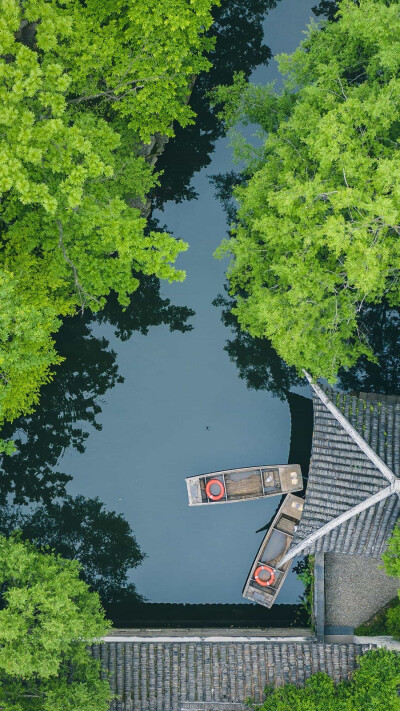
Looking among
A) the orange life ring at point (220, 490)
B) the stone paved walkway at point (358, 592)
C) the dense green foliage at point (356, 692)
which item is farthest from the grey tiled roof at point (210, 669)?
the orange life ring at point (220, 490)

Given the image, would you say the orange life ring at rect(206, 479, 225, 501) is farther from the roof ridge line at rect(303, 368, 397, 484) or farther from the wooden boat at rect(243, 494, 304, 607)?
the roof ridge line at rect(303, 368, 397, 484)

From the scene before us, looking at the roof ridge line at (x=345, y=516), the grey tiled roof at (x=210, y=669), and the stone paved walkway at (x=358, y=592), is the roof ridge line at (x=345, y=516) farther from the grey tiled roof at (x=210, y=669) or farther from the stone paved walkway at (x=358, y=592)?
the stone paved walkway at (x=358, y=592)

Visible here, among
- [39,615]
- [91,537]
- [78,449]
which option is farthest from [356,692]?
[78,449]

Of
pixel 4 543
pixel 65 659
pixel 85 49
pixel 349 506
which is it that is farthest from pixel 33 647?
pixel 85 49

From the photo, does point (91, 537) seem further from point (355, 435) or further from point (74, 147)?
point (74, 147)

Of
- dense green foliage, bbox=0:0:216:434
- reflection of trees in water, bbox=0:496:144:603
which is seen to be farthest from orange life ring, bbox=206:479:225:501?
dense green foliage, bbox=0:0:216:434
